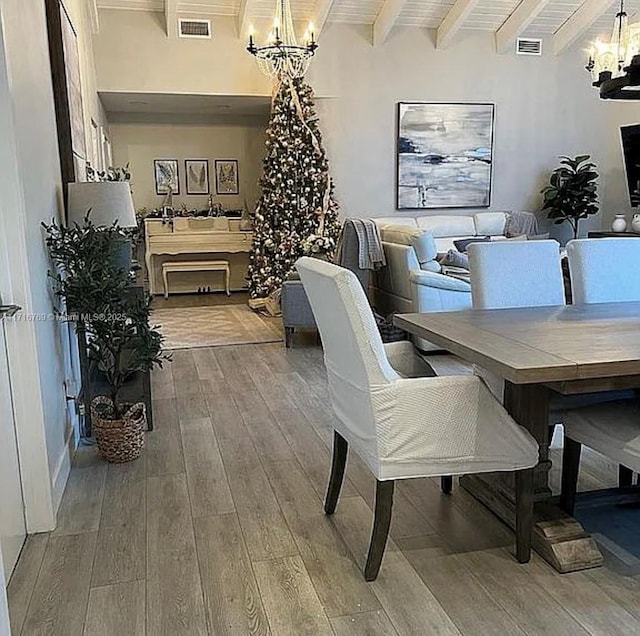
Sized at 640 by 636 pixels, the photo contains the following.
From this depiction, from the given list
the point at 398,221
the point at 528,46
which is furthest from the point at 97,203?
the point at 528,46

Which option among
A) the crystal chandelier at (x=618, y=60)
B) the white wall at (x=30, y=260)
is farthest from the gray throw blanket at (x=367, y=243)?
the white wall at (x=30, y=260)

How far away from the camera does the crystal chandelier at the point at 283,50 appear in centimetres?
589

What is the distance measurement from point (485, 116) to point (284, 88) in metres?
2.62

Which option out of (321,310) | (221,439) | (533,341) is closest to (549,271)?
(533,341)

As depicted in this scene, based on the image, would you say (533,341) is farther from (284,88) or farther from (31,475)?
(284,88)

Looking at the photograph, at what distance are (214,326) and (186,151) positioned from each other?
11.2 feet

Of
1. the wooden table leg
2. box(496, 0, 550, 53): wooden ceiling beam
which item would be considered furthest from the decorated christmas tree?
the wooden table leg

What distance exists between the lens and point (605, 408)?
7.78ft

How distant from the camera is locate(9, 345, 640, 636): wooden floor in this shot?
1962mm

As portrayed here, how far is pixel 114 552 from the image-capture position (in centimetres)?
236

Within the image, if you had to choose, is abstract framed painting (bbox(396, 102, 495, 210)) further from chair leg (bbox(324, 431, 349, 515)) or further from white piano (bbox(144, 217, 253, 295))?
chair leg (bbox(324, 431, 349, 515))

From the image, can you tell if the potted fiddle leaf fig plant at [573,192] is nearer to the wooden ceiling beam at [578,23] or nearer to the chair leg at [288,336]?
the wooden ceiling beam at [578,23]

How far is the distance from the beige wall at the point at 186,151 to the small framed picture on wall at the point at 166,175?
55 mm

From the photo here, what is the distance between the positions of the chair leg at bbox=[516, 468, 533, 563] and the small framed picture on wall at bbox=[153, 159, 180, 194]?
25.0 ft
